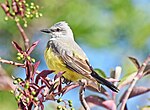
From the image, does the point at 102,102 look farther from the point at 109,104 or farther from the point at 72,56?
the point at 72,56

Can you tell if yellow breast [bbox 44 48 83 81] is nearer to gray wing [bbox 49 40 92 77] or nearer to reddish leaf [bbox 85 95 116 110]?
gray wing [bbox 49 40 92 77]

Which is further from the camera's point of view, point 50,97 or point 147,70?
point 147,70

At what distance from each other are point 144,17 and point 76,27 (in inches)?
28.2

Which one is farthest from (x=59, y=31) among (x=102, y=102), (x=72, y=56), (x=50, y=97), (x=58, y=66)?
(x=50, y=97)

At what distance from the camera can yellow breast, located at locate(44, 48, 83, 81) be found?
8.55 feet

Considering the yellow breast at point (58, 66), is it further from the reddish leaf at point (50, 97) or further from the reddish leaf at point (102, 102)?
the reddish leaf at point (50, 97)

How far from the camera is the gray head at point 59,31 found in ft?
10.3

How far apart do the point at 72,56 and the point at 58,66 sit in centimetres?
14

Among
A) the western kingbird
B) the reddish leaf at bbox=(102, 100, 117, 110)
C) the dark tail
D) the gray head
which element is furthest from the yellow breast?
the reddish leaf at bbox=(102, 100, 117, 110)

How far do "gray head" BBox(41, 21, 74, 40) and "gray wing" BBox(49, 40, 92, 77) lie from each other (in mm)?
140

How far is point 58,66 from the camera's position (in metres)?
2.64

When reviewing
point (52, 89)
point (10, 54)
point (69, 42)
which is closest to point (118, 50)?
point (10, 54)

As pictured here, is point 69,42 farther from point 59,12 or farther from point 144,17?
point 144,17

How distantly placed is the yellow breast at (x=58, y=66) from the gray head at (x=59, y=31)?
12.5 inches
